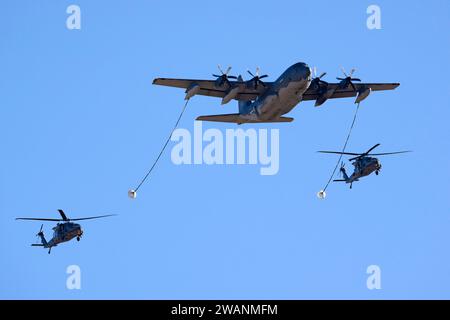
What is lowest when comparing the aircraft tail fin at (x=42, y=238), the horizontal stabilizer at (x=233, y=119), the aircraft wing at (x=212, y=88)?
the aircraft tail fin at (x=42, y=238)

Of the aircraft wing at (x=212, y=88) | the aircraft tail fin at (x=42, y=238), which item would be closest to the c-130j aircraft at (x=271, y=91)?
the aircraft wing at (x=212, y=88)

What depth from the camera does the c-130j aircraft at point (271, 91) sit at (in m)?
68.9

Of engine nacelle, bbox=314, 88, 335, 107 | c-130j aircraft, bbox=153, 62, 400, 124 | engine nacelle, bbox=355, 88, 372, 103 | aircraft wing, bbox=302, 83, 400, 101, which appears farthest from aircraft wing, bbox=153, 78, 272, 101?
engine nacelle, bbox=355, 88, 372, 103

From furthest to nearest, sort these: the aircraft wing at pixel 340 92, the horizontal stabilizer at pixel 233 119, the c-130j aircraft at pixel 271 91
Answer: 1. the aircraft wing at pixel 340 92
2. the horizontal stabilizer at pixel 233 119
3. the c-130j aircraft at pixel 271 91

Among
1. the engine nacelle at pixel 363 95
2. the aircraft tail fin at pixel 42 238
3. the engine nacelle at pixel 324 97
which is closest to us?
the engine nacelle at pixel 363 95

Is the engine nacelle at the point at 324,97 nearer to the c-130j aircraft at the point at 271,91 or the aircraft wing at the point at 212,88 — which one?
the c-130j aircraft at the point at 271,91

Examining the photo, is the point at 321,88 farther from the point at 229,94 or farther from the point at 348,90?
the point at 229,94

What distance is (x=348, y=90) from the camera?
77.9 meters

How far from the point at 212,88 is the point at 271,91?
4.96 m

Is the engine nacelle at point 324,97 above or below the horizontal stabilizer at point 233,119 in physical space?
above

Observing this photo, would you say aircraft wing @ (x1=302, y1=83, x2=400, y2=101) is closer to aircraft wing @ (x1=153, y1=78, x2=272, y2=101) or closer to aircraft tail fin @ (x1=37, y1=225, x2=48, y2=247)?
aircraft wing @ (x1=153, y1=78, x2=272, y2=101)

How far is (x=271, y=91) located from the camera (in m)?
71.4
